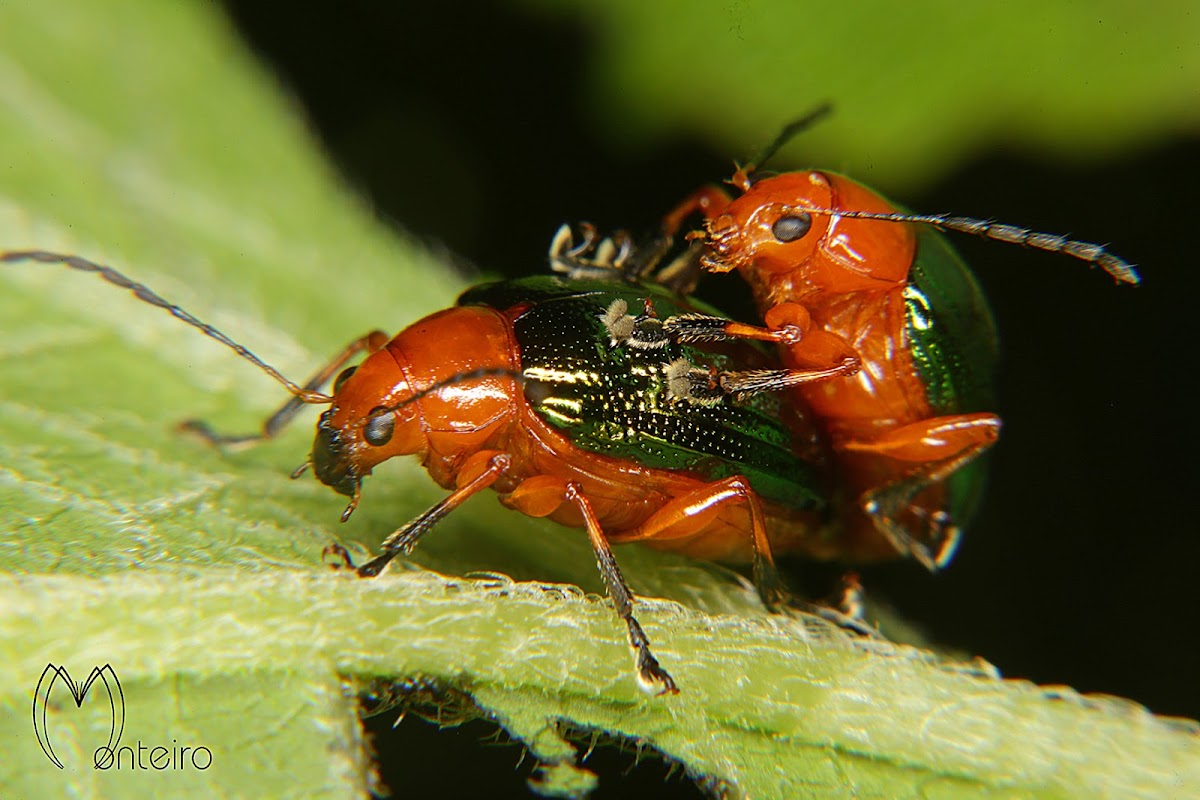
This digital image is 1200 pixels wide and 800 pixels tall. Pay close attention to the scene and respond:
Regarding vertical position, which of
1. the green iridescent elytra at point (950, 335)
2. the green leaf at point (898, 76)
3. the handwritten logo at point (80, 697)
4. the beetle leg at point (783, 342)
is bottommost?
the handwritten logo at point (80, 697)

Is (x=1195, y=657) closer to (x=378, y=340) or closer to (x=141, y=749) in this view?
(x=378, y=340)

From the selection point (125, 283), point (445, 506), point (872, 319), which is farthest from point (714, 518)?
point (125, 283)

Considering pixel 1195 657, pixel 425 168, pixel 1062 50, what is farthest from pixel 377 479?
pixel 1195 657

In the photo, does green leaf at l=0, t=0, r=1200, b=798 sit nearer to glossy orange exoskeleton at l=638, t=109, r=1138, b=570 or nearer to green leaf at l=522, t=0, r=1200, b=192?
glossy orange exoskeleton at l=638, t=109, r=1138, b=570

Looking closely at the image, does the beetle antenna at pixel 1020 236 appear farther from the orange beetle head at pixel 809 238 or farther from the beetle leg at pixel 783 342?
the beetle leg at pixel 783 342

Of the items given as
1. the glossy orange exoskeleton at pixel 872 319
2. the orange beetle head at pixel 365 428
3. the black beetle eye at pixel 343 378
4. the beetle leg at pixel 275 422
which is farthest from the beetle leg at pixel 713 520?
the beetle leg at pixel 275 422

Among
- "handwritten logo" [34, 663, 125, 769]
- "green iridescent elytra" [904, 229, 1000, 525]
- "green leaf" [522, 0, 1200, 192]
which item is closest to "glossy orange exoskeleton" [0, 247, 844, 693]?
"green iridescent elytra" [904, 229, 1000, 525]
